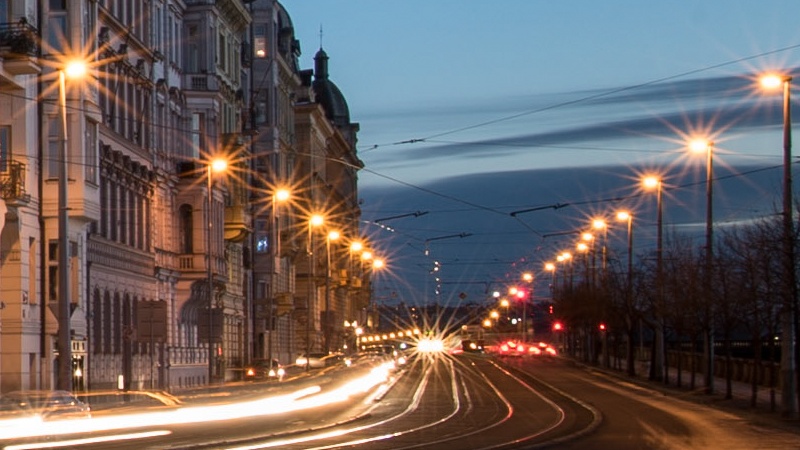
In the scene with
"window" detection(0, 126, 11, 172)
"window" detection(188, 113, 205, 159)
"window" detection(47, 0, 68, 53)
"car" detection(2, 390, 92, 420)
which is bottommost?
"car" detection(2, 390, 92, 420)

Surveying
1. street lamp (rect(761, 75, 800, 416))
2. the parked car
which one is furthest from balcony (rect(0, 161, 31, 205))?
the parked car

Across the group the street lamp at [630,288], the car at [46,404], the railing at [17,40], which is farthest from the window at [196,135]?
the car at [46,404]

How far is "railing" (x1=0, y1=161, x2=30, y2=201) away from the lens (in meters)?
41.2

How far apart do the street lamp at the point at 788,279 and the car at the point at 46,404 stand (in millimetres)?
18510

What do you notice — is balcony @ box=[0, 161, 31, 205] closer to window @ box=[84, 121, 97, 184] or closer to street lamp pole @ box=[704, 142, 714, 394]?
window @ box=[84, 121, 97, 184]

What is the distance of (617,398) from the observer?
53.5 m

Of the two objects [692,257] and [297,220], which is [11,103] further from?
[297,220]

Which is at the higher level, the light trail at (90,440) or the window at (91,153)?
the window at (91,153)

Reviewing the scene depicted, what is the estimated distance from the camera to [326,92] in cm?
16688

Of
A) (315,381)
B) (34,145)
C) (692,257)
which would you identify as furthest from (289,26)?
(34,145)

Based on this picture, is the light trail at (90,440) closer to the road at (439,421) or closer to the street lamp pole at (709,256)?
the road at (439,421)

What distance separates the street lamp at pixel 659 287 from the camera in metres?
62.5

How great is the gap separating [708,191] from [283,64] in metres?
51.2

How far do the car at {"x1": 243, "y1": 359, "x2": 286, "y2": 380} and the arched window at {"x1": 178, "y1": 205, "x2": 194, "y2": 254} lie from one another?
5854 millimetres
